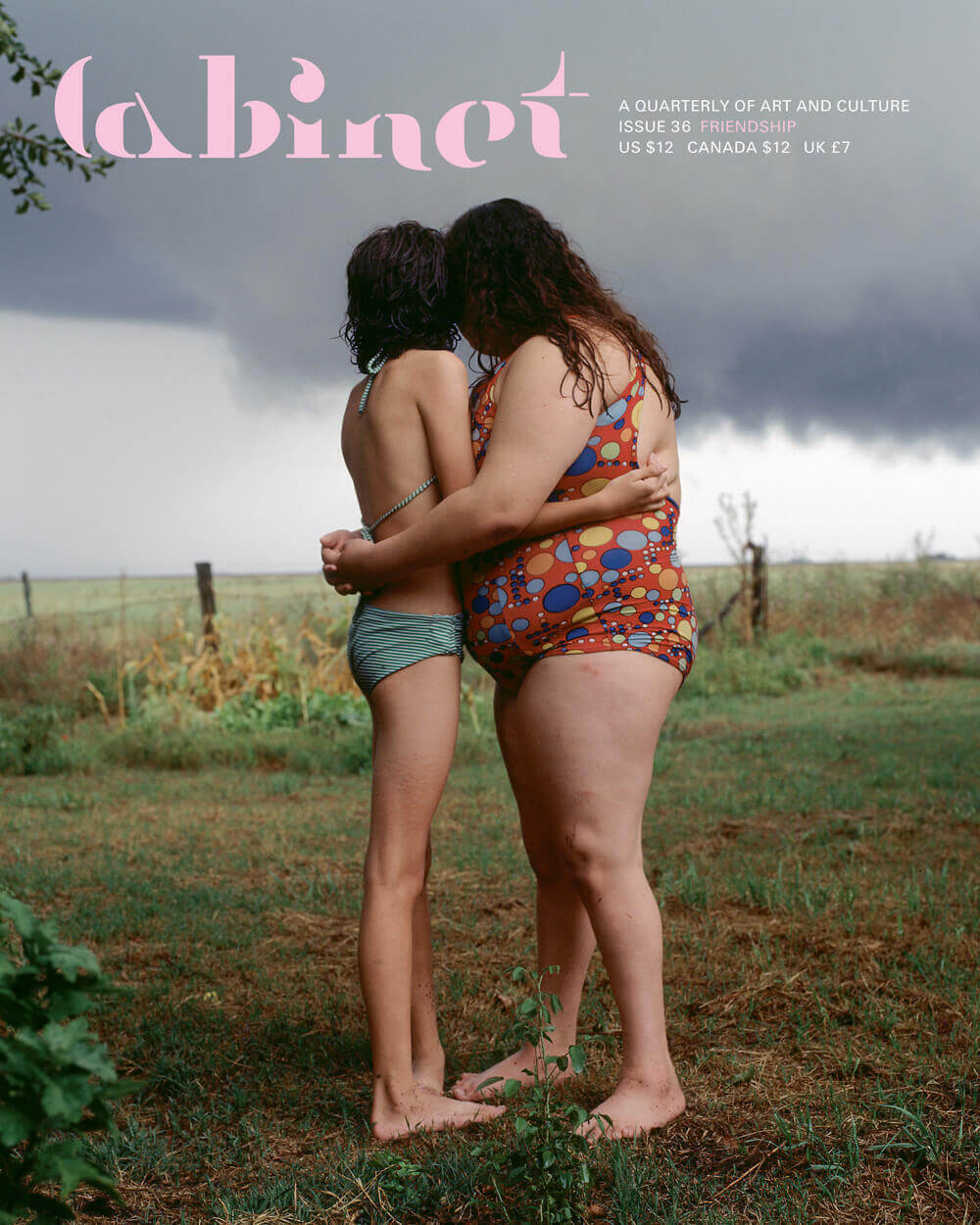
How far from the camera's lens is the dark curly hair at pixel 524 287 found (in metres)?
2.37

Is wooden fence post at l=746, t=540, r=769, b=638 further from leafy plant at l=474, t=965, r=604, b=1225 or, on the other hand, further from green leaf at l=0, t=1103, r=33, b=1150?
green leaf at l=0, t=1103, r=33, b=1150

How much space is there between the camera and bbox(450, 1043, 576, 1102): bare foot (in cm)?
258

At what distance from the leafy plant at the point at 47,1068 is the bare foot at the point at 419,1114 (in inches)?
45.1

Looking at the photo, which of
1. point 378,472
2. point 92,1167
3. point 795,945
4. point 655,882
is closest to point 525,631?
point 378,472

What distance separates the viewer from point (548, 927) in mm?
2668

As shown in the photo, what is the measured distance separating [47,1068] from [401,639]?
4.18ft

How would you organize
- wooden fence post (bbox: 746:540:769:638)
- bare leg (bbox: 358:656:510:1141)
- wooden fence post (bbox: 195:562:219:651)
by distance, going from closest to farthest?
bare leg (bbox: 358:656:510:1141)
wooden fence post (bbox: 195:562:219:651)
wooden fence post (bbox: 746:540:769:638)

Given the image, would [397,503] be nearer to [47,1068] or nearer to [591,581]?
[591,581]

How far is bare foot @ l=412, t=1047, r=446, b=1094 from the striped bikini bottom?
35.4 inches

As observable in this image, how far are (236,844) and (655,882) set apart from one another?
2297 millimetres

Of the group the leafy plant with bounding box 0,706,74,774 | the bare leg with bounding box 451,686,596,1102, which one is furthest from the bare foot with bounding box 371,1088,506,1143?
the leafy plant with bounding box 0,706,74,774

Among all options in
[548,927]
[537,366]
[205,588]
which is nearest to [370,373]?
[537,366]

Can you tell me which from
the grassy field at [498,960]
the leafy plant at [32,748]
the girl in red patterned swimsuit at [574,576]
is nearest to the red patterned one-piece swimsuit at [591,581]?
the girl in red patterned swimsuit at [574,576]

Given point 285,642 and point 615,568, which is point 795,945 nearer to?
point 615,568
